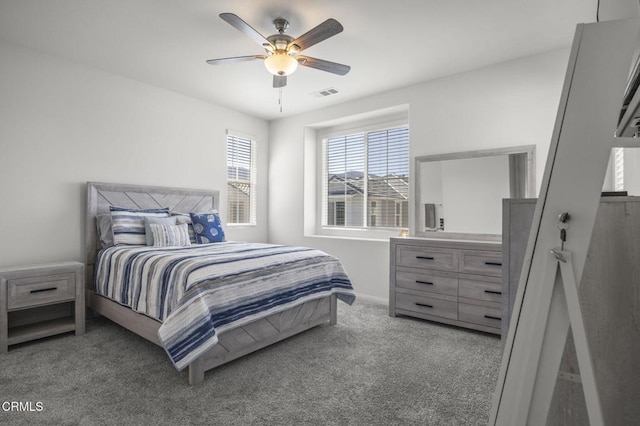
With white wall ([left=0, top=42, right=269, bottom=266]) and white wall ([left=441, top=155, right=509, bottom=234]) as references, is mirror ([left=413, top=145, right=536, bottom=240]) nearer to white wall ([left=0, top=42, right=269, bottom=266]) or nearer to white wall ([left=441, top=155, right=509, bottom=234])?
white wall ([left=441, top=155, right=509, bottom=234])

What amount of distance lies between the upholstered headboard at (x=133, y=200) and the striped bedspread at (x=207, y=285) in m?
0.22

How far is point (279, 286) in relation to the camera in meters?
2.71

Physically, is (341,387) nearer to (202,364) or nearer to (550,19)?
(202,364)

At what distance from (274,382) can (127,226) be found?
89.2 inches

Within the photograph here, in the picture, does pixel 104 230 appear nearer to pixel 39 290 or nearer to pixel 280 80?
pixel 39 290

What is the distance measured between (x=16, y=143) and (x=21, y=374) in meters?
2.02

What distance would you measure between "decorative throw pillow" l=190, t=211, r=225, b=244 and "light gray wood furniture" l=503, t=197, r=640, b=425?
137 inches

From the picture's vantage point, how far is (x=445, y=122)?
375 cm

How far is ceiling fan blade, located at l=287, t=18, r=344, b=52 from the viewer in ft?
7.14

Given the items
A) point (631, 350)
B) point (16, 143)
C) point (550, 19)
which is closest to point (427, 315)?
point (631, 350)

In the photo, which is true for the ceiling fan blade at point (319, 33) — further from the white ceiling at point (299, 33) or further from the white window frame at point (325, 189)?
the white window frame at point (325, 189)

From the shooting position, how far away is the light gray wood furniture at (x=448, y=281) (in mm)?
3121

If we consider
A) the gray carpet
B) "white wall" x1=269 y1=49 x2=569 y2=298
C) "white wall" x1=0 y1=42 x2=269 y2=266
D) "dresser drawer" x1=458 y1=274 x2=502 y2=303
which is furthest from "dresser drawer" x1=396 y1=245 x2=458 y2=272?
"white wall" x1=0 y1=42 x2=269 y2=266

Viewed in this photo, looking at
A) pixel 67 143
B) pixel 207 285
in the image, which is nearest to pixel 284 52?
pixel 207 285
